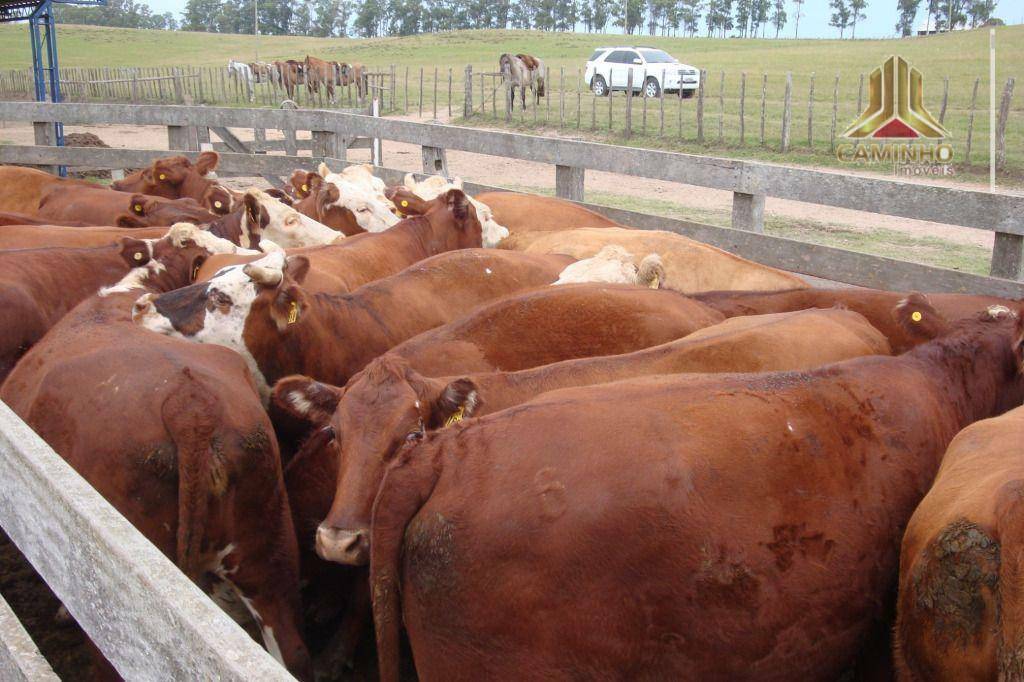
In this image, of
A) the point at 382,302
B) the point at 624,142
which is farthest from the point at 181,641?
the point at 624,142

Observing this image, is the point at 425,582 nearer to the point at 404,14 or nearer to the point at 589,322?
the point at 589,322

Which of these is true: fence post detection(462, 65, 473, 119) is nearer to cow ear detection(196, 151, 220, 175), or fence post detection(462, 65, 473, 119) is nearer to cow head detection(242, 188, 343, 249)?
cow ear detection(196, 151, 220, 175)

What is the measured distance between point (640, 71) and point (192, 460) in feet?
120

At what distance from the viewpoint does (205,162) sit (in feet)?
32.4

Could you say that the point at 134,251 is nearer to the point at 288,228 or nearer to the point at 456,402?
the point at 288,228

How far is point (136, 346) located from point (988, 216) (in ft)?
16.1

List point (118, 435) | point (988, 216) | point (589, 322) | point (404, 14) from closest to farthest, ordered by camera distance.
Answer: point (118, 435) < point (589, 322) < point (988, 216) < point (404, 14)

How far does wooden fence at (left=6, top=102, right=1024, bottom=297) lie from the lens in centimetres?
575

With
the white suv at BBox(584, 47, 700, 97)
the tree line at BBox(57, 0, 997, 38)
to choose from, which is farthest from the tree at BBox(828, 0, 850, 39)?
the white suv at BBox(584, 47, 700, 97)

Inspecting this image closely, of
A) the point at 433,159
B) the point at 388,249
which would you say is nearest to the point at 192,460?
the point at 388,249

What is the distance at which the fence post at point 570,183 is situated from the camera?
29.0 feet

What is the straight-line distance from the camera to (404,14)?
12038 cm

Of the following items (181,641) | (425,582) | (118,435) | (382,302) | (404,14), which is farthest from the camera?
(404,14)

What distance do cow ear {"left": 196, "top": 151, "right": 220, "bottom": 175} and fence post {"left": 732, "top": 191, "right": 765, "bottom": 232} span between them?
5.63 metres
